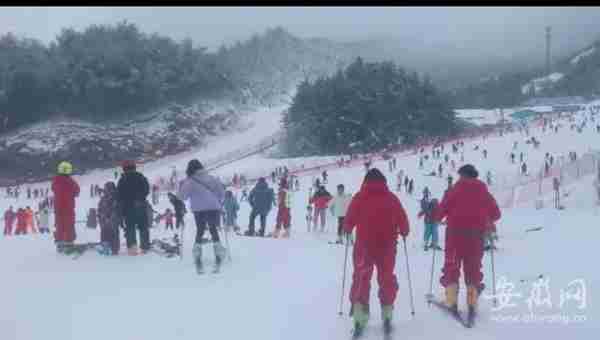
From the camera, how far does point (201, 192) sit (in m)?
8.36

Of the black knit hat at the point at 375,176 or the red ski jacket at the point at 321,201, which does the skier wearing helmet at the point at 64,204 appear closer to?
the black knit hat at the point at 375,176

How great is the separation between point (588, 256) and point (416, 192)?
17.2m

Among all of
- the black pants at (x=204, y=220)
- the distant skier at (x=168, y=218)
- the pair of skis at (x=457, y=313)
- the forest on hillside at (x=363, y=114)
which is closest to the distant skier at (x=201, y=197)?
the black pants at (x=204, y=220)

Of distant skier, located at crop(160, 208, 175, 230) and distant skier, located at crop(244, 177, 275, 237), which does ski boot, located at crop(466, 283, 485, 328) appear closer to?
distant skier, located at crop(244, 177, 275, 237)

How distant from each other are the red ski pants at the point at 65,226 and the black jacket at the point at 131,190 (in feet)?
3.21

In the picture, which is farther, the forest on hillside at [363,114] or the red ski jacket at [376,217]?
Result: the forest on hillside at [363,114]

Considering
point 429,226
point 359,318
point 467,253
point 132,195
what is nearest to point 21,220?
point 132,195

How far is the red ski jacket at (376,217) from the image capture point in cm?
596

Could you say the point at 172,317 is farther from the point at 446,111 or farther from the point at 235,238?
the point at 446,111

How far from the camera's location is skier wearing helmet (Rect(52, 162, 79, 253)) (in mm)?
9750

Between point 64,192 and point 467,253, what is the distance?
6.04m

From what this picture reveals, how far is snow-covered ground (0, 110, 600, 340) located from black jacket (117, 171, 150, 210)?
798mm

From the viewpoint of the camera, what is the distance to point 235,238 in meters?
11.7

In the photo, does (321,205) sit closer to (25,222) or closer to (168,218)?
(168,218)
